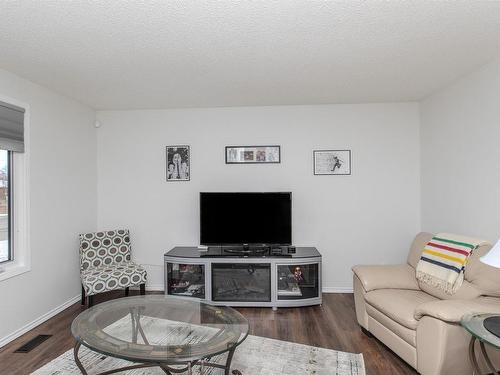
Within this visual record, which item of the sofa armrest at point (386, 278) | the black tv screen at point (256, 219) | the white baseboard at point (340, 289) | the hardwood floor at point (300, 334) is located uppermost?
the black tv screen at point (256, 219)

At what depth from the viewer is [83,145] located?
4109 mm

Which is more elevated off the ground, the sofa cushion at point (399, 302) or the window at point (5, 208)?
the window at point (5, 208)

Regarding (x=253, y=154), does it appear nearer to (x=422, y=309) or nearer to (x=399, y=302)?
(x=399, y=302)

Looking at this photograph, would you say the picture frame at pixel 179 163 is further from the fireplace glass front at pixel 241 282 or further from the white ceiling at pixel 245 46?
the fireplace glass front at pixel 241 282

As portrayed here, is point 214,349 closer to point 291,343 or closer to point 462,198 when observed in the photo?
point 291,343

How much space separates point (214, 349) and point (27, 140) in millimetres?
2778

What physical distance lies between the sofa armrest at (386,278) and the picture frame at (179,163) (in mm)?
2470

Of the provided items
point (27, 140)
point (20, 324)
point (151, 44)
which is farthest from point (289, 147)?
point (20, 324)

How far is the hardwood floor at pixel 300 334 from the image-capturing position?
2.53 m

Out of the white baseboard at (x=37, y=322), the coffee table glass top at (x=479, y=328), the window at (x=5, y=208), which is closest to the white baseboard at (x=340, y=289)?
the coffee table glass top at (x=479, y=328)

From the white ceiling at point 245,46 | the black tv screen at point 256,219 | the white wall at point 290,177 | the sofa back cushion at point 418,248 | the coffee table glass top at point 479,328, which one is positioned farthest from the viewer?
the white wall at point 290,177

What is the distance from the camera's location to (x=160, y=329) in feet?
7.48

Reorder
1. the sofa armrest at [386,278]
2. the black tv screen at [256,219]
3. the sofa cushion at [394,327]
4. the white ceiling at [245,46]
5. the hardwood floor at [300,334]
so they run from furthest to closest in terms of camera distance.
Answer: the black tv screen at [256,219], the sofa armrest at [386,278], the hardwood floor at [300,334], the sofa cushion at [394,327], the white ceiling at [245,46]

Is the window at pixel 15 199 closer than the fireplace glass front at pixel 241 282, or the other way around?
the window at pixel 15 199
